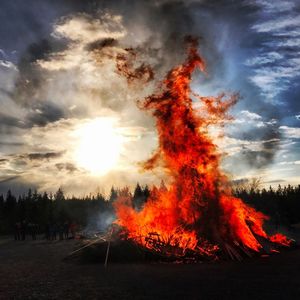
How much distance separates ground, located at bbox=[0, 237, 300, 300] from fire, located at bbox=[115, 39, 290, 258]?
3.25m

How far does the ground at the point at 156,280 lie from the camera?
58.4 ft

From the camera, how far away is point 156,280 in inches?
846

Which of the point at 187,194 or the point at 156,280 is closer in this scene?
the point at 156,280

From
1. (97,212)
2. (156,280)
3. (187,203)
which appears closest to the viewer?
A: (156,280)

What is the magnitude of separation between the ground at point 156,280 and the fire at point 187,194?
3.25 meters

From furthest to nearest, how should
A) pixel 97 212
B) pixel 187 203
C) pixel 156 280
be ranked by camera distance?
pixel 97 212, pixel 187 203, pixel 156 280

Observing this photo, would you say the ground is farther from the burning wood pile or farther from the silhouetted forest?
the silhouetted forest

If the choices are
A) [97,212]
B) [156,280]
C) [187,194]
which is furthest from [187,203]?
[97,212]

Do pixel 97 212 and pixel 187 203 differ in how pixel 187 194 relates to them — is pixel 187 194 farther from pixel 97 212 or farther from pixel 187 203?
pixel 97 212

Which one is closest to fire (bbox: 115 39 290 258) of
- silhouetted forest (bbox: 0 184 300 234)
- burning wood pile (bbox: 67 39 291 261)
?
burning wood pile (bbox: 67 39 291 261)

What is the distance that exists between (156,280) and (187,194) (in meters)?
12.2

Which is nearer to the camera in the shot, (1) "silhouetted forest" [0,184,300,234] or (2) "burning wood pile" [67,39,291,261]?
(2) "burning wood pile" [67,39,291,261]

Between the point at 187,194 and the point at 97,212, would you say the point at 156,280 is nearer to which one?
the point at 187,194

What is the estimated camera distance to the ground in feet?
58.4
